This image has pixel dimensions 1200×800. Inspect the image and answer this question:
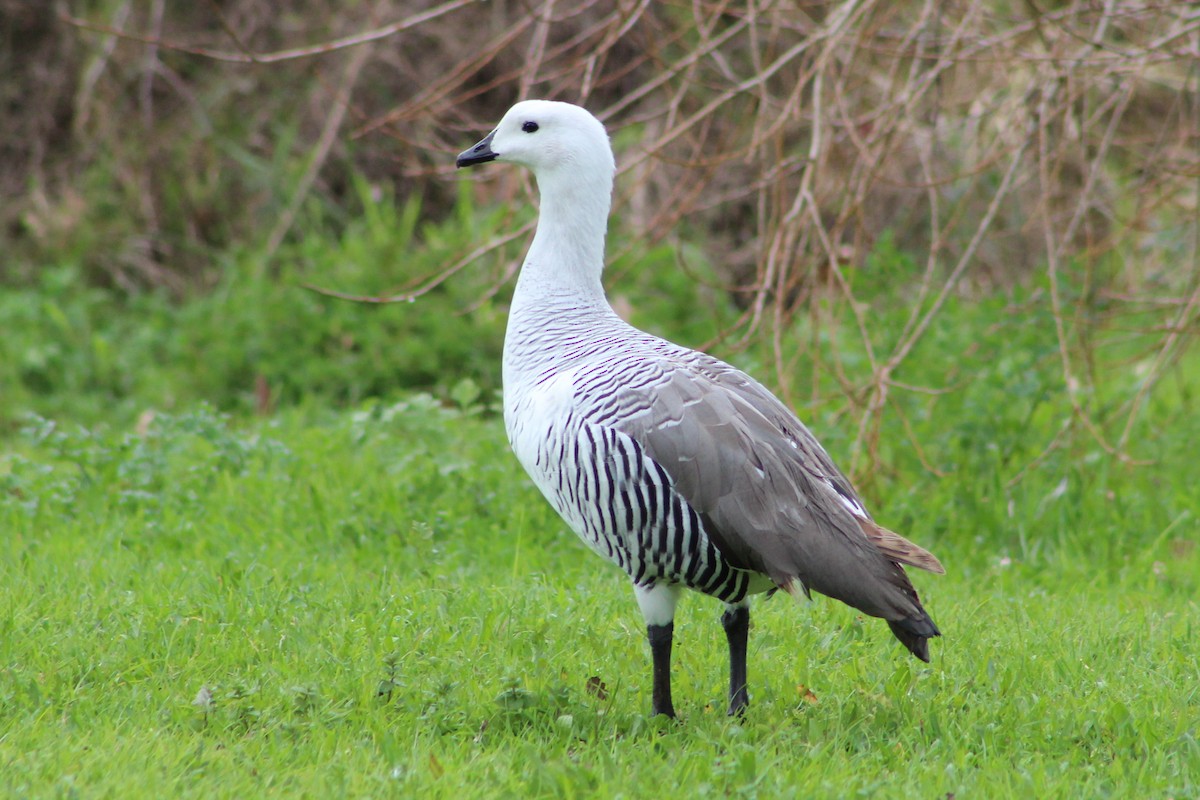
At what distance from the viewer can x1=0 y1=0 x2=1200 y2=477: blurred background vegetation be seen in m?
6.16

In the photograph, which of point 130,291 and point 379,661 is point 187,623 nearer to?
point 379,661

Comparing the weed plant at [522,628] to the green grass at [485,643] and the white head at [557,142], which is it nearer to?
the green grass at [485,643]

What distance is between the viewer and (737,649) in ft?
14.3

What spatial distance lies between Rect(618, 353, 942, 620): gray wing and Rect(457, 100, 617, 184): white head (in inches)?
36.2

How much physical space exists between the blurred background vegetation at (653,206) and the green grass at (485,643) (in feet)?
1.85

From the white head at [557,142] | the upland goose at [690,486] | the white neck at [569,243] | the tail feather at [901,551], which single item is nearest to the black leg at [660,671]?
the upland goose at [690,486]

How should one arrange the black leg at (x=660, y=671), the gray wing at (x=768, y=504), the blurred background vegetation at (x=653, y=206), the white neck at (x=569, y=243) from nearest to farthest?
the gray wing at (x=768, y=504) < the black leg at (x=660, y=671) < the white neck at (x=569, y=243) < the blurred background vegetation at (x=653, y=206)

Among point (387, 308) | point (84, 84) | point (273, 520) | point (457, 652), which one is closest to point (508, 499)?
point (273, 520)

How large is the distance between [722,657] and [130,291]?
7.15 metres

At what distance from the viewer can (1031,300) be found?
672 centimetres

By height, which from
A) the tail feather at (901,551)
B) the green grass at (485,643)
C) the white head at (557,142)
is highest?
the white head at (557,142)

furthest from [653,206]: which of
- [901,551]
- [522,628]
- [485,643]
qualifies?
[901,551]

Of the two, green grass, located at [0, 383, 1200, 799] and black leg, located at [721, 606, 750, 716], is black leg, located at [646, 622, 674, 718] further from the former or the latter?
black leg, located at [721, 606, 750, 716]

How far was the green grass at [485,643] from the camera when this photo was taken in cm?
374
